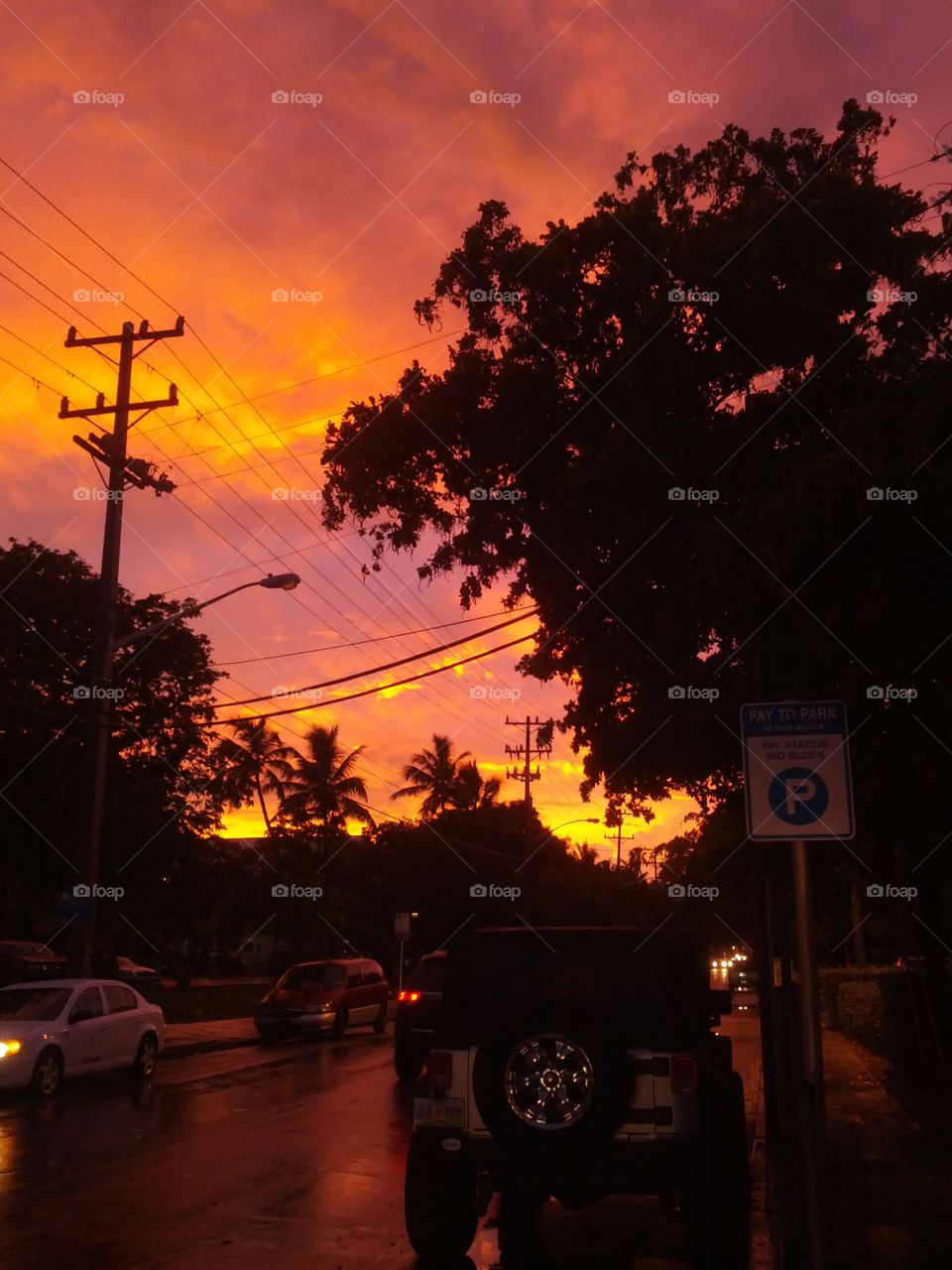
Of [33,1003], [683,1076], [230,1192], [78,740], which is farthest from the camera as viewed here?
[78,740]

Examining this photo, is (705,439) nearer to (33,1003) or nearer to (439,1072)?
(439,1072)

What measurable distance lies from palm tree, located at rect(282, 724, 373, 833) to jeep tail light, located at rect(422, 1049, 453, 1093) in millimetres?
48555

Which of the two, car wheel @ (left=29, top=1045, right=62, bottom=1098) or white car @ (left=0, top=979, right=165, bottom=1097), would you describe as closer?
white car @ (left=0, top=979, right=165, bottom=1097)

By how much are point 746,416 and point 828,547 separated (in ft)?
7.98

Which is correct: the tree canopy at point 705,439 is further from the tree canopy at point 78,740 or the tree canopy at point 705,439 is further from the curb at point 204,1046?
the tree canopy at point 78,740

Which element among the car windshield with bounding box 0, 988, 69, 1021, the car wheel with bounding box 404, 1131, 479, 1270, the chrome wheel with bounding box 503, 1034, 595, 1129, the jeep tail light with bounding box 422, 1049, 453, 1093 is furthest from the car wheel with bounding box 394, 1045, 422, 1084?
the chrome wheel with bounding box 503, 1034, 595, 1129

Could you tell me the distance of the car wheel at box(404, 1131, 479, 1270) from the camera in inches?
281

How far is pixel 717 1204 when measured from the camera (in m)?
7.18

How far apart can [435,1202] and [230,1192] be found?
2.88 meters

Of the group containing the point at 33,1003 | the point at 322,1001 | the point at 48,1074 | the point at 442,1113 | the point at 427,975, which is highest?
the point at 427,975

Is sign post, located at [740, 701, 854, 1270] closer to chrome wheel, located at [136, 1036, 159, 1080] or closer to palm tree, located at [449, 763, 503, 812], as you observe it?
chrome wheel, located at [136, 1036, 159, 1080]

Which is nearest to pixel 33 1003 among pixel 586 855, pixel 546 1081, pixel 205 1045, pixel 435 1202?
pixel 205 1045

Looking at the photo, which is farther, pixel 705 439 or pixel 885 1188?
pixel 705 439

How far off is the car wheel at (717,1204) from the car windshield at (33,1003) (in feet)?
38.5
